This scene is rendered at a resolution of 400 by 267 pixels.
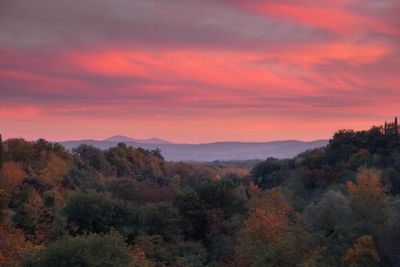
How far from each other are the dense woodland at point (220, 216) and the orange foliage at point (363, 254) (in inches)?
2.4

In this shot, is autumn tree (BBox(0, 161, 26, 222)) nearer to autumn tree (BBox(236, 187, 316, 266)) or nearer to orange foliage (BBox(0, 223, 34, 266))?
orange foliage (BBox(0, 223, 34, 266))

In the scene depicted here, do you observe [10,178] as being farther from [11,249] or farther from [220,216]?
[11,249]

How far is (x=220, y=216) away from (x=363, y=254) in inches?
798

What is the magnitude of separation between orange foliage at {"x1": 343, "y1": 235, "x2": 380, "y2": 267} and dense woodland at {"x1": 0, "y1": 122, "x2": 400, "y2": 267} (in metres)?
0.06

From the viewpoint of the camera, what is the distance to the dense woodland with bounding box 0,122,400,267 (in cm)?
3647

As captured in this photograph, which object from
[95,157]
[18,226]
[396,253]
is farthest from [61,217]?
[95,157]

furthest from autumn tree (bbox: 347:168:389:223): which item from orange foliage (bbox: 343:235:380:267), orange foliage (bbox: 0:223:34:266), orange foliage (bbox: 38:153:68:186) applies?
orange foliage (bbox: 38:153:68:186)

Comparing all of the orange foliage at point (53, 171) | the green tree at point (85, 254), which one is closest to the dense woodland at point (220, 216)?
the green tree at point (85, 254)

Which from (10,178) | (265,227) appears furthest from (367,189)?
(10,178)

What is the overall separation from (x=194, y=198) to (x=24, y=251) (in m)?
22.9

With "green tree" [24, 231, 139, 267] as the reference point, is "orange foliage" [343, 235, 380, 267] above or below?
below

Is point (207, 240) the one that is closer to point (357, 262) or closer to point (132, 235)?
point (132, 235)

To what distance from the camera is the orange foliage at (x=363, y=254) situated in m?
36.6

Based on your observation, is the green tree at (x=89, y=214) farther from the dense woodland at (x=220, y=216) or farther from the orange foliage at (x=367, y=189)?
the orange foliage at (x=367, y=189)
